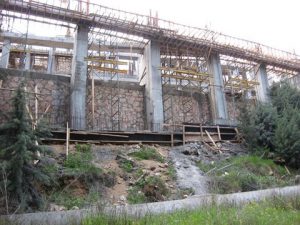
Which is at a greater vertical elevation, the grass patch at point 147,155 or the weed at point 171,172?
the grass patch at point 147,155

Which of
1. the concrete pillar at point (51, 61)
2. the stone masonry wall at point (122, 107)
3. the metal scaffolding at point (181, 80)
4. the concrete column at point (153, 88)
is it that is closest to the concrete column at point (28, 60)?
the concrete pillar at point (51, 61)

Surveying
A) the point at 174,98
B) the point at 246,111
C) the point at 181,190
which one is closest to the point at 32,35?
the point at 174,98

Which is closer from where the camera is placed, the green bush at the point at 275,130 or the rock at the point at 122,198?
the rock at the point at 122,198

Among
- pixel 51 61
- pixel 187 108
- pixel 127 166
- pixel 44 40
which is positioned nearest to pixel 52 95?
pixel 127 166

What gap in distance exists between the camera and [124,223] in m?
4.53

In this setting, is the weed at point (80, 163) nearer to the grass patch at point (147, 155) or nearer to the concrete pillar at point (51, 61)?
the grass patch at point (147, 155)

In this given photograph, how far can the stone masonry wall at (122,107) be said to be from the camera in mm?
19266

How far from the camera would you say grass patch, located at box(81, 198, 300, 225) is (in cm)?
458

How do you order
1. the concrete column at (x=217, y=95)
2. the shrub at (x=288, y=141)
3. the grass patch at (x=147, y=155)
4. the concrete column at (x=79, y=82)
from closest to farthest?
the grass patch at (x=147, y=155) → the shrub at (x=288, y=141) → the concrete column at (x=79, y=82) → the concrete column at (x=217, y=95)

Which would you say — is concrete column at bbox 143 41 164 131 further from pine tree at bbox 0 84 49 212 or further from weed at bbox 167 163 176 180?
pine tree at bbox 0 84 49 212

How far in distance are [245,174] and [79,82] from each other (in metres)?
10.1

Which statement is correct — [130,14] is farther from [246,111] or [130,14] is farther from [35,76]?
[246,111]

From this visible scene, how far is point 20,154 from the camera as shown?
7195mm

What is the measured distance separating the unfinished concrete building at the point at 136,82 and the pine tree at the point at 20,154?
25.5 feet
